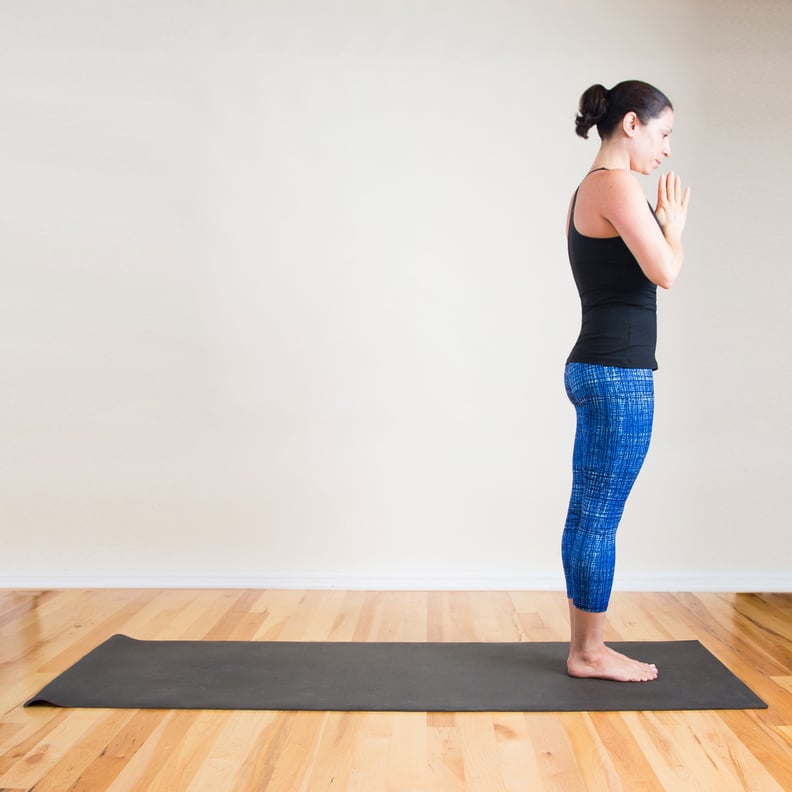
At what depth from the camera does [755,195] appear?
10.8 feet

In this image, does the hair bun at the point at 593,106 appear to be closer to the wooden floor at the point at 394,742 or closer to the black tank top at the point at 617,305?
the black tank top at the point at 617,305

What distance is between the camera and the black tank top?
2176 millimetres

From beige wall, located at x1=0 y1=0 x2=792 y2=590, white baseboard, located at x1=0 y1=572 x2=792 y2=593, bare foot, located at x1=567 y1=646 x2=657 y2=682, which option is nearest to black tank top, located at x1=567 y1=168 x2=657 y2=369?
bare foot, located at x1=567 y1=646 x2=657 y2=682

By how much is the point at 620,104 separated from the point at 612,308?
50 centimetres

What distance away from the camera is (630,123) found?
2178 mm

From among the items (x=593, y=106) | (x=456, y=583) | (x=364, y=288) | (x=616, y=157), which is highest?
(x=593, y=106)

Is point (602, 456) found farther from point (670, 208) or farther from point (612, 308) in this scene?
point (670, 208)

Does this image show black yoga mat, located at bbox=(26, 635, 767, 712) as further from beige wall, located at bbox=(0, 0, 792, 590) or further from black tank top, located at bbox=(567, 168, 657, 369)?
black tank top, located at bbox=(567, 168, 657, 369)

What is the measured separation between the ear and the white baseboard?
175cm

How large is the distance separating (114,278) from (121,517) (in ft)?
2.99

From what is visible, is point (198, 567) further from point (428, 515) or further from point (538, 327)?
point (538, 327)

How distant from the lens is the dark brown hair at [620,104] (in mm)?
2174

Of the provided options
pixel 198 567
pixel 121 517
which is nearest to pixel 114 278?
pixel 121 517

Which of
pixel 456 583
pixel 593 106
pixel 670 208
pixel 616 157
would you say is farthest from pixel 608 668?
pixel 593 106
